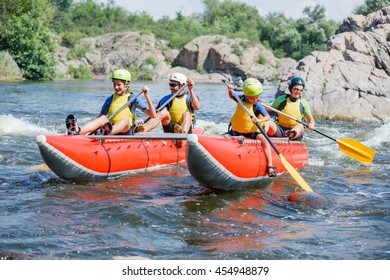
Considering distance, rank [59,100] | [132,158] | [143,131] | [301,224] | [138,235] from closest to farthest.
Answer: [138,235]
[301,224]
[132,158]
[143,131]
[59,100]

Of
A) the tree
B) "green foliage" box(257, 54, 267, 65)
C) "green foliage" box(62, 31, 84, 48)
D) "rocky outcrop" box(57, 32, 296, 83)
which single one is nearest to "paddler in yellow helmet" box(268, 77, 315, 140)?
the tree

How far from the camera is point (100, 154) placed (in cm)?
760

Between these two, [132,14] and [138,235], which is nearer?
[138,235]

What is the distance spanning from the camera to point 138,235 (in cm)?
558

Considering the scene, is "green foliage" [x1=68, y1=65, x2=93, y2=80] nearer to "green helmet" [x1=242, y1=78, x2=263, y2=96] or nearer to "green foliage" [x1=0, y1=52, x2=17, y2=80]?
"green foliage" [x1=0, y1=52, x2=17, y2=80]

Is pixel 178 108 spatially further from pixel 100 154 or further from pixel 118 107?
pixel 100 154

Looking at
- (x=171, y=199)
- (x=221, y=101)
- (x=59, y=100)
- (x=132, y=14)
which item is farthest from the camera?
(x=132, y=14)

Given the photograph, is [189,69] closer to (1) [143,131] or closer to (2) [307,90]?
(2) [307,90]

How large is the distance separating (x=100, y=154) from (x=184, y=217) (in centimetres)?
190

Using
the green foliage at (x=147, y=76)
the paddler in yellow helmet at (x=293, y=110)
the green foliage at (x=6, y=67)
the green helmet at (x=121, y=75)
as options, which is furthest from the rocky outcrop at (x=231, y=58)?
the green helmet at (x=121, y=75)

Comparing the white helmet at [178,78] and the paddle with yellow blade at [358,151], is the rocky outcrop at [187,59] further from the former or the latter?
the paddle with yellow blade at [358,151]

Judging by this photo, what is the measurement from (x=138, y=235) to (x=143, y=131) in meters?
3.70

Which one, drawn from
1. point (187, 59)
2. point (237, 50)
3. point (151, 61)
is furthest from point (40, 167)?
point (187, 59)

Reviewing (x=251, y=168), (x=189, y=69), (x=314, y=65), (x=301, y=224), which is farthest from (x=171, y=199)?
(x=189, y=69)
